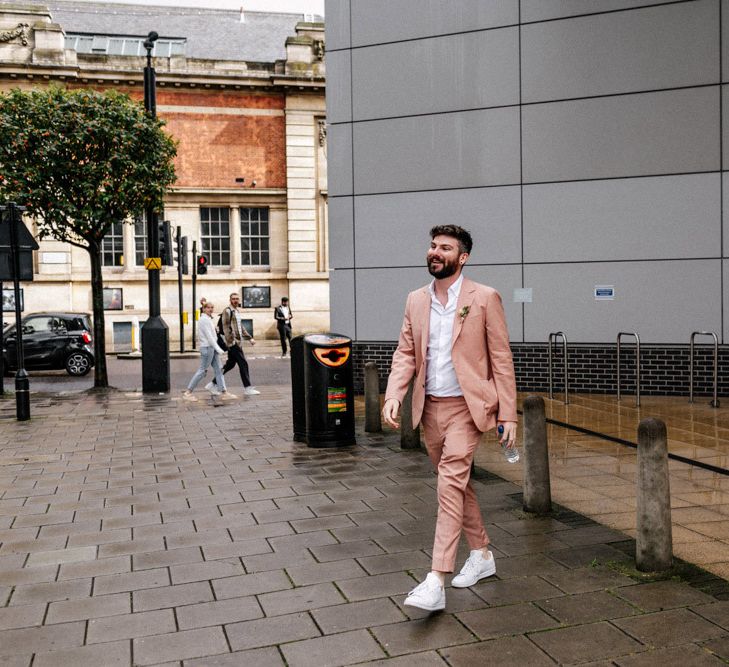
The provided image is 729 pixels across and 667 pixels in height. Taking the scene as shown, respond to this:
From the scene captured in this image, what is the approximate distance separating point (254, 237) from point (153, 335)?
18.9 metres

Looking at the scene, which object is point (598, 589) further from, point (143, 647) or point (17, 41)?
point (17, 41)

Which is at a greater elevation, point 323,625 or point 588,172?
point 588,172

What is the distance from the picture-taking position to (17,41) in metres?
30.9

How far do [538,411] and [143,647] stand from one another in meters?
3.11

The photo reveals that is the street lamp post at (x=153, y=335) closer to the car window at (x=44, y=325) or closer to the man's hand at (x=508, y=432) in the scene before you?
the car window at (x=44, y=325)

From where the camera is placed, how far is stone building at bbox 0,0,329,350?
31703mm

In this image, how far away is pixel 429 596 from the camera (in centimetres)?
410

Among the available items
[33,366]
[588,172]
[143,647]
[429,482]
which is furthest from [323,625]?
[33,366]

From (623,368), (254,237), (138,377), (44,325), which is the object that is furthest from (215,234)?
(623,368)

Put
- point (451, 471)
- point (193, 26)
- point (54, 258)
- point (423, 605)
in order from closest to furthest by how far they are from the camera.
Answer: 1. point (423, 605)
2. point (451, 471)
3. point (54, 258)
4. point (193, 26)

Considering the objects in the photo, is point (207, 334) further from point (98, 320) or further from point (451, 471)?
point (451, 471)

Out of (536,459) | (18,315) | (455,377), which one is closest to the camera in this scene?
(455,377)

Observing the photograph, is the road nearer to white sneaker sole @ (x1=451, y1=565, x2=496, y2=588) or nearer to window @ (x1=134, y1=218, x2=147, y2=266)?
window @ (x1=134, y1=218, x2=147, y2=266)

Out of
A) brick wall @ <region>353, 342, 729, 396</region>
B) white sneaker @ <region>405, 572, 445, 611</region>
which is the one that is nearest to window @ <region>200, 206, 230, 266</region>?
brick wall @ <region>353, 342, 729, 396</region>
